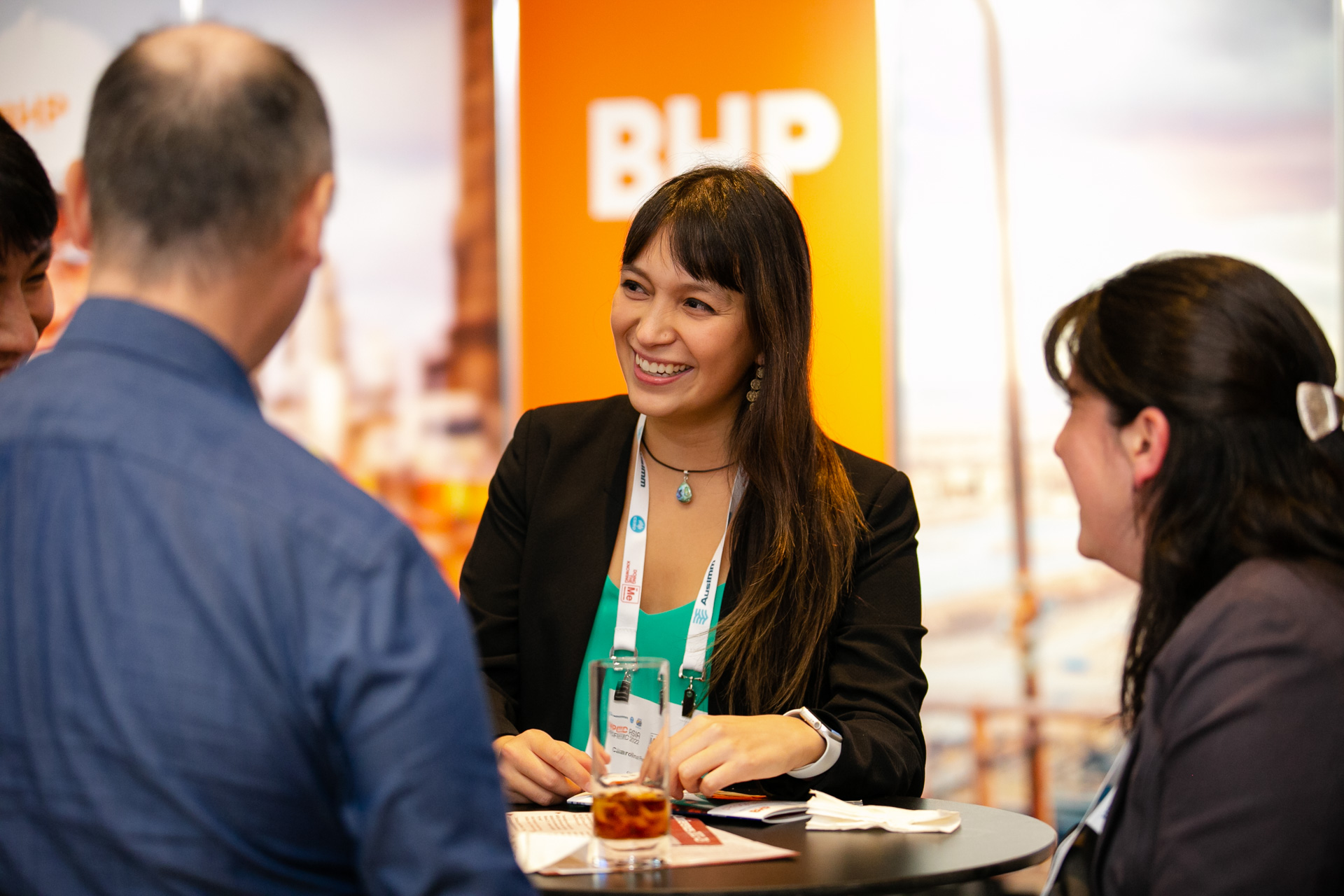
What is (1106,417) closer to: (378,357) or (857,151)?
(857,151)

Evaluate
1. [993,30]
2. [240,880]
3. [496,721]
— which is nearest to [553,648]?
[496,721]

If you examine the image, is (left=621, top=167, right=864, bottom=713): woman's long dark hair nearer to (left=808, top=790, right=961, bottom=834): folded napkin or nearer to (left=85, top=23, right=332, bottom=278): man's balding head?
(left=808, top=790, right=961, bottom=834): folded napkin

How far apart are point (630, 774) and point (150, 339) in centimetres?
83

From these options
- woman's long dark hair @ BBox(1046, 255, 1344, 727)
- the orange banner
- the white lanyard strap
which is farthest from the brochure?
the orange banner

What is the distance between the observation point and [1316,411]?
1382mm

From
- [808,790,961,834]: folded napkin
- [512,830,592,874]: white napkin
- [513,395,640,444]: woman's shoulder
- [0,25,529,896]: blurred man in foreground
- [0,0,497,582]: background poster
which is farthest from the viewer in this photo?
[0,0,497,582]: background poster

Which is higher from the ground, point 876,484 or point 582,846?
point 876,484

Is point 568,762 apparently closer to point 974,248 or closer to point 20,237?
point 20,237

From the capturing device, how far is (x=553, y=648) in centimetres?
215

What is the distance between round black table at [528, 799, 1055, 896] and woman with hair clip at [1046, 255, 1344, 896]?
0.10 metres

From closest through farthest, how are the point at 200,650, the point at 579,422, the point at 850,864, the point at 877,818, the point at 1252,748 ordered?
the point at 200,650 < the point at 1252,748 < the point at 850,864 < the point at 877,818 < the point at 579,422

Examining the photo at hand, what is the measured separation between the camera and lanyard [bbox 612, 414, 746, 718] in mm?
2041

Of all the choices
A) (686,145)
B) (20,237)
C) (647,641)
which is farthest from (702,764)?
(686,145)

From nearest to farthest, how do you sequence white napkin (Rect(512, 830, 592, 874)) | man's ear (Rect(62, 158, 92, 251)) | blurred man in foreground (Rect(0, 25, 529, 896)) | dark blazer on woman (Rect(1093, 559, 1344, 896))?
blurred man in foreground (Rect(0, 25, 529, 896)) < man's ear (Rect(62, 158, 92, 251)) < dark blazer on woman (Rect(1093, 559, 1344, 896)) < white napkin (Rect(512, 830, 592, 874))
